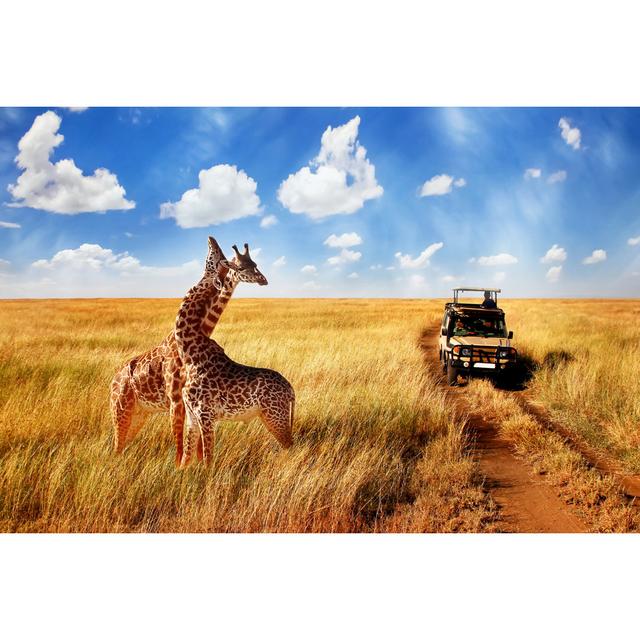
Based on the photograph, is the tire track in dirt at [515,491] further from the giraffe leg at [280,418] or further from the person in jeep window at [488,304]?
the person in jeep window at [488,304]

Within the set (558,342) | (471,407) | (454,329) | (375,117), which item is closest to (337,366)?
(471,407)

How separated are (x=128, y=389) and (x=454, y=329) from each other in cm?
621

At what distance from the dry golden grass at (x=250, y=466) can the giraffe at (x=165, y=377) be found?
0.32 metres

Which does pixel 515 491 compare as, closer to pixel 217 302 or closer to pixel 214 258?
pixel 217 302

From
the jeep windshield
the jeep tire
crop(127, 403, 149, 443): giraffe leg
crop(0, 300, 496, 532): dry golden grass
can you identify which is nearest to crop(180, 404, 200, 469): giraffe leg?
crop(0, 300, 496, 532): dry golden grass

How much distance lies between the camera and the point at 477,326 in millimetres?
8531

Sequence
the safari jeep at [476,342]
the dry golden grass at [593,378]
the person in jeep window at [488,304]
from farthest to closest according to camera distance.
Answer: the person in jeep window at [488,304], the safari jeep at [476,342], the dry golden grass at [593,378]

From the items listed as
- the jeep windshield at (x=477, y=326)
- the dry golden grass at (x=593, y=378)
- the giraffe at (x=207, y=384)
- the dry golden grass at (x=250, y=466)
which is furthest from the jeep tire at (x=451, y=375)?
the giraffe at (x=207, y=384)

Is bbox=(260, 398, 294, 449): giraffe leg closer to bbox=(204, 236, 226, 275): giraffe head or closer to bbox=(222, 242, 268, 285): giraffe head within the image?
bbox=(222, 242, 268, 285): giraffe head

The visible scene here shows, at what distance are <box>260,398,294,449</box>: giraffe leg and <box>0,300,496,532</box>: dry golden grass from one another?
0.72 feet

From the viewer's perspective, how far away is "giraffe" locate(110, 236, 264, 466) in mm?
3498

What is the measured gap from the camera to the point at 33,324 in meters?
9.95

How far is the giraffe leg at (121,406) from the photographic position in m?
3.80

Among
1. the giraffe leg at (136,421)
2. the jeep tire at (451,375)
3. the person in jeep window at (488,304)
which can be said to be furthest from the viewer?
the person in jeep window at (488,304)
